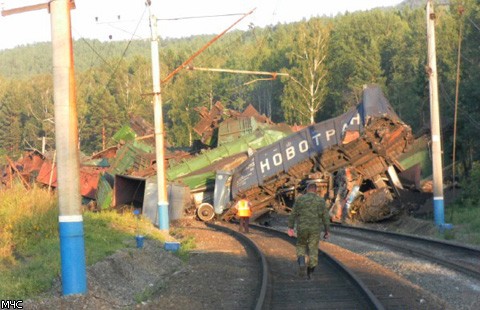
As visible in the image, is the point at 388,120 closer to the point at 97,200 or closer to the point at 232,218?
the point at 232,218

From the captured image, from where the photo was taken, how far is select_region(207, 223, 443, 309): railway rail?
11125 millimetres

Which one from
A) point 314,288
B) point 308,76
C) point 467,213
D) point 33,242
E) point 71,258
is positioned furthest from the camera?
point 308,76

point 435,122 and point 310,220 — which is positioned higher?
point 435,122

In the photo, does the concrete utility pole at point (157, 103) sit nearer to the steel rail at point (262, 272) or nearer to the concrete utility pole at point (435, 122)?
the steel rail at point (262, 272)

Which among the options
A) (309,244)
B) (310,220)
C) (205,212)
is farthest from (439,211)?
(310,220)

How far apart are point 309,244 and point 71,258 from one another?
4.16 m

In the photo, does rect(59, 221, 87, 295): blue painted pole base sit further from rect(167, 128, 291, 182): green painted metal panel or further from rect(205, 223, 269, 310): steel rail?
rect(167, 128, 291, 182): green painted metal panel

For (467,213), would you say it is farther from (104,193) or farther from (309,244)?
(104,193)

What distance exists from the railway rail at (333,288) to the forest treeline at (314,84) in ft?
72.8

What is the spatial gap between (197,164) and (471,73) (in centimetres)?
1866

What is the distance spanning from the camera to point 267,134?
41531 mm

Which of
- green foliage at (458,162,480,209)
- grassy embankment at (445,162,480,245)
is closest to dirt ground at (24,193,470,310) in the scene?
grassy embankment at (445,162,480,245)

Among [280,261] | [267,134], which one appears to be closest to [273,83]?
[267,134]

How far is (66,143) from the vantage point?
11.4m
